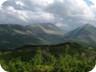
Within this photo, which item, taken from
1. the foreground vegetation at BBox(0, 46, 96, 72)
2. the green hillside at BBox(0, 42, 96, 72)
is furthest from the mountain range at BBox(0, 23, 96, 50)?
the foreground vegetation at BBox(0, 46, 96, 72)

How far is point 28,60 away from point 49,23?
1.10 meters

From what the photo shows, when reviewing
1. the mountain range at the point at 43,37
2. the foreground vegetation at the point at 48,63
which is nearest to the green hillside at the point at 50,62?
the foreground vegetation at the point at 48,63

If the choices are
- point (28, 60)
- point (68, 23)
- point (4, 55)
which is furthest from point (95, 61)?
point (4, 55)

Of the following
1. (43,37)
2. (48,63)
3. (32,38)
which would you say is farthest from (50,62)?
(32,38)

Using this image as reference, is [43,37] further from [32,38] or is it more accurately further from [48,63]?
[48,63]

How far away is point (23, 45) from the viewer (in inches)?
313

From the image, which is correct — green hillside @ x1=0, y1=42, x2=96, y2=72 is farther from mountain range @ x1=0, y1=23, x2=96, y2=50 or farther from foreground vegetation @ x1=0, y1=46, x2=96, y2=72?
mountain range @ x1=0, y1=23, x2=96, y2=50

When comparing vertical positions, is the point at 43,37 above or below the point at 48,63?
above

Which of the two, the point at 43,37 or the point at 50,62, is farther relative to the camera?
the point at 43,37

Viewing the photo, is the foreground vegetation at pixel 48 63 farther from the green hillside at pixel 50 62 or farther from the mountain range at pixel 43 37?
the mountain range at pixel 43 37

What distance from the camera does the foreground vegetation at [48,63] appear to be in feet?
23.2

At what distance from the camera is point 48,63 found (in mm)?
7340

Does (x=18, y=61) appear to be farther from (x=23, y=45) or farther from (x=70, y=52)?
(x=70, y=52)

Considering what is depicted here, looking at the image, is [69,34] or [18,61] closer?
[18,61]
